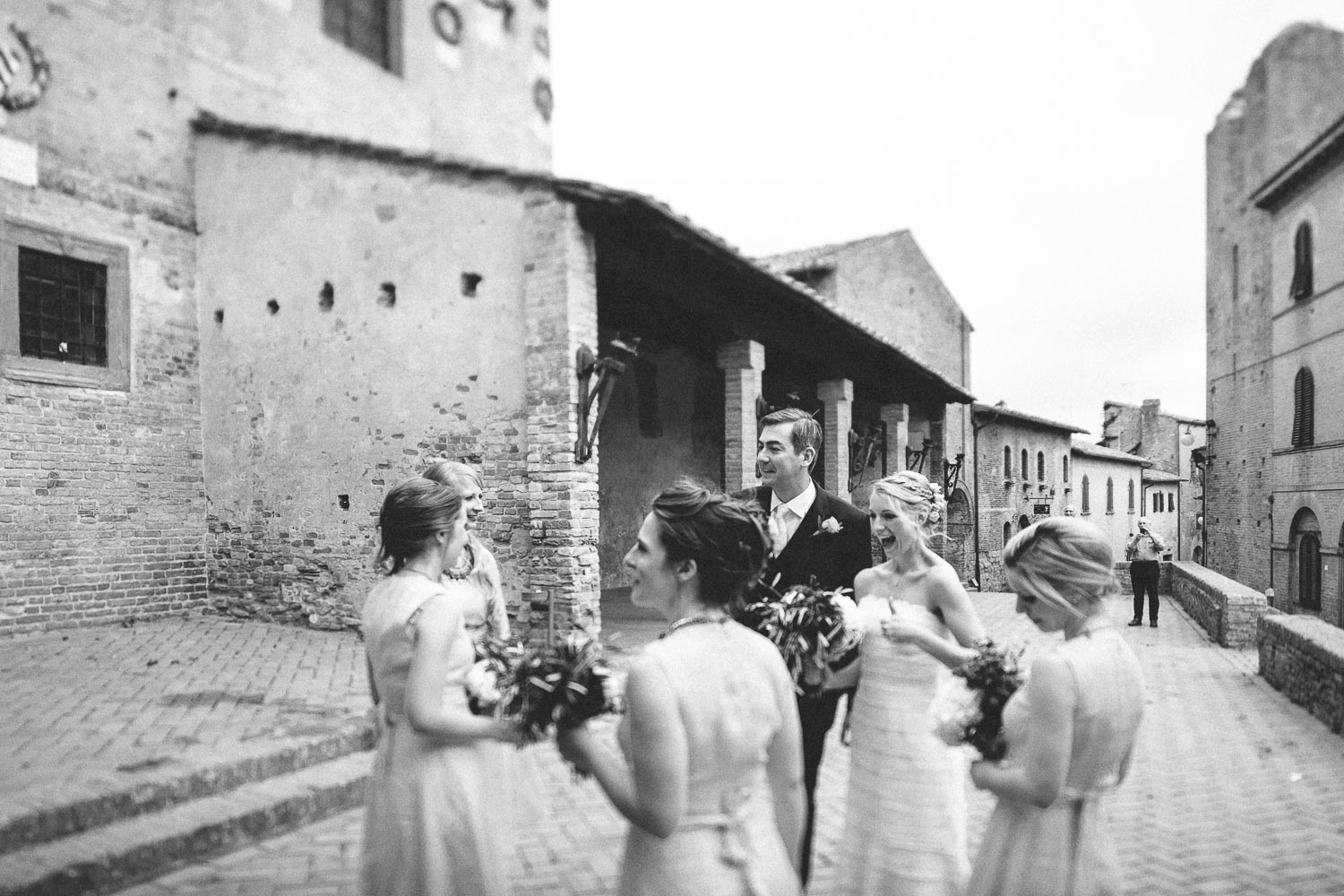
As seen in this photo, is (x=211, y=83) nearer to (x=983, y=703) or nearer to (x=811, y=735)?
(x=811, y=735)

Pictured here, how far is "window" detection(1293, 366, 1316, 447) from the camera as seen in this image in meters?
19.2

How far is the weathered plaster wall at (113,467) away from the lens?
885 cm

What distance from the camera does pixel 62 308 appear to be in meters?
9.27

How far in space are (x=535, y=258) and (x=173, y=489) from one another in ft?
16.9

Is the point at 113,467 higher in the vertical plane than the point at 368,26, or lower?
lower

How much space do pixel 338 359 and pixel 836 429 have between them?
A: 8.12m

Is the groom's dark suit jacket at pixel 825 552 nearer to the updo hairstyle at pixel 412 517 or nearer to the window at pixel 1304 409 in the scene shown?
the updo hairstyle at pixel 412 517

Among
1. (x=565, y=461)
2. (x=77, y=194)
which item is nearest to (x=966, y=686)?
(x=565, y=461)

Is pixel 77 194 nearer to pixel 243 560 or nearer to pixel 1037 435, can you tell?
pixel 243 560

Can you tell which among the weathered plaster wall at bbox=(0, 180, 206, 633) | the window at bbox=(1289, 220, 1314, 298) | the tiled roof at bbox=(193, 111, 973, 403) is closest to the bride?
the tiled roof at bbox=(193, 111, 973, 403)

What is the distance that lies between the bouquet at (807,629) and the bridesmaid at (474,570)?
1.20 meters

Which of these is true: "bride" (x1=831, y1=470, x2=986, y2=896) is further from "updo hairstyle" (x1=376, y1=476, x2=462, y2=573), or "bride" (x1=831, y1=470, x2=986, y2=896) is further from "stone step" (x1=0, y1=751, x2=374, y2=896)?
"stone step" (x1=0, y1=751, x2=374, y2=896)

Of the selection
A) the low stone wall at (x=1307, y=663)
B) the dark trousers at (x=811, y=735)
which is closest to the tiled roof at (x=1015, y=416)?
the low stone wall at (x=1307, y=663)

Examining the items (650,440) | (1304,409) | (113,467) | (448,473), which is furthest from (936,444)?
(448,473)
